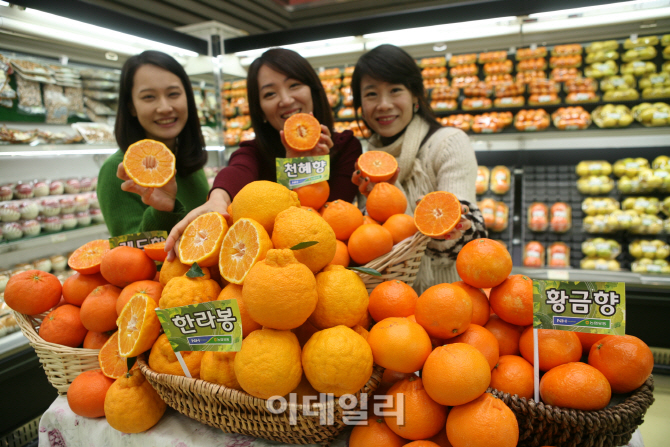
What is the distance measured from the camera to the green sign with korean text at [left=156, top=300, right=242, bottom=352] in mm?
772

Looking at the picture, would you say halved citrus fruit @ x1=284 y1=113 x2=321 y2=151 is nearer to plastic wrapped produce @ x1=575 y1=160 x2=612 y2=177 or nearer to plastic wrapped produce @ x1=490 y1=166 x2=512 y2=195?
plastic wrapped produce @ x1=490 y1=166 x2=512 y2=195

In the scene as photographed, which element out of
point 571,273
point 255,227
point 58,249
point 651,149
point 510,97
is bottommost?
point 571,273

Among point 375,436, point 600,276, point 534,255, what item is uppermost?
point 375,436

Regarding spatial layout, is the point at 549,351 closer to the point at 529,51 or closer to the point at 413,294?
the point at 413,294

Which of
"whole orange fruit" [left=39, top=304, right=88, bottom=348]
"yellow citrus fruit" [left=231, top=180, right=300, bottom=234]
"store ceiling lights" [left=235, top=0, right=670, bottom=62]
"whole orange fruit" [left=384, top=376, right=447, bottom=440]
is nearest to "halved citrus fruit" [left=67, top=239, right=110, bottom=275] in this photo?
"whole orange fruit" [left=39, top=304, right=88, bottom=348]

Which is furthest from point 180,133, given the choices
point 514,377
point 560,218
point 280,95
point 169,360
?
point 560,218

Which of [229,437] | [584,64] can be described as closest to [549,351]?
[229,437]

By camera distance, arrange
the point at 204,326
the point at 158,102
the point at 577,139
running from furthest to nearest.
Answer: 1. the point at 577,139
2. the point at 158,102
3. the point at 204,326

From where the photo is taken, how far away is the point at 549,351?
0.81m

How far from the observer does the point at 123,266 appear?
1045 millimetres

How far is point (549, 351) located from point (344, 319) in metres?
0.45

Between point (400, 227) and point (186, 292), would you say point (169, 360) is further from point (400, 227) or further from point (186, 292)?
point (400, 227)

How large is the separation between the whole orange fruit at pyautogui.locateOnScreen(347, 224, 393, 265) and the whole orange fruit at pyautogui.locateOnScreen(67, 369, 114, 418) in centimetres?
73

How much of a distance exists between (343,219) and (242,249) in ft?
1.19
